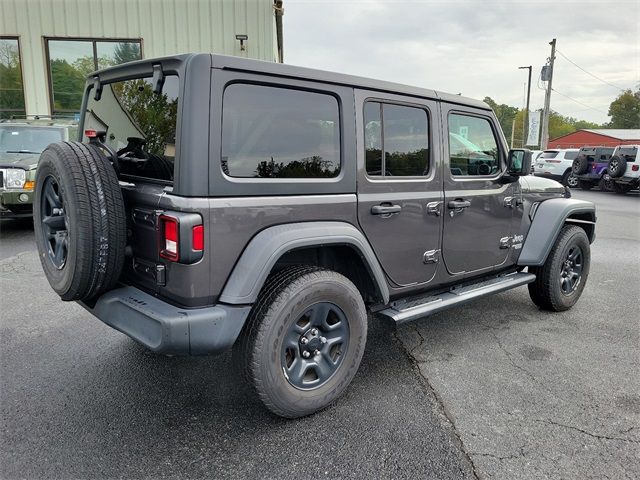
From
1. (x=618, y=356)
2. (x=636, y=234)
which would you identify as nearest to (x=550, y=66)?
(x=636, y=234)

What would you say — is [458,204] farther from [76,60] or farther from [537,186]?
[76,60]

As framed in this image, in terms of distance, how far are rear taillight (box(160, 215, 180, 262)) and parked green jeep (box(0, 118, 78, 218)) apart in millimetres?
4782

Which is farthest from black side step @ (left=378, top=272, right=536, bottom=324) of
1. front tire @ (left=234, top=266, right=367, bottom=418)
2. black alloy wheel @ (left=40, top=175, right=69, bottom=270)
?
black alloy wheel @ (left=40, top=175, right=69, bottom=270)

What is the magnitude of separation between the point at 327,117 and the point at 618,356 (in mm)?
2876

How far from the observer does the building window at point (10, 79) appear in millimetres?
12375

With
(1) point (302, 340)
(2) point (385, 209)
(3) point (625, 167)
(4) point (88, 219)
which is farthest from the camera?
(3) point (625, 167)

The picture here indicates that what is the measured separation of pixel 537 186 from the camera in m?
4.39

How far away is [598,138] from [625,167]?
1722 inches

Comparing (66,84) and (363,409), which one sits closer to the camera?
(363,409)

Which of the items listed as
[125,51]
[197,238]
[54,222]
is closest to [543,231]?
[197,238]

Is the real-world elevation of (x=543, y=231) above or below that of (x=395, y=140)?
below

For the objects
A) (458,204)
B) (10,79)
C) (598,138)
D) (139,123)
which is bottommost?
(458,204)

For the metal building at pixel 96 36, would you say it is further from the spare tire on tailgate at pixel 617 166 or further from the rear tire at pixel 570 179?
the rear tire at pixel 570 179

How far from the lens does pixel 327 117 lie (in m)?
2.83
